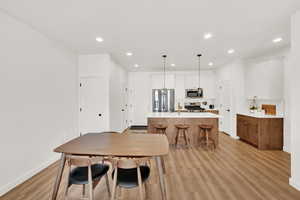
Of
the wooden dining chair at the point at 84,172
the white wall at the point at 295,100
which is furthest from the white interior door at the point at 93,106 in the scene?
the white wall at the point at 295,100

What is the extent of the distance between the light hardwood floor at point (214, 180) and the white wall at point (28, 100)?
37 centimetres

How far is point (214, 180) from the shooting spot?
2.53 meters

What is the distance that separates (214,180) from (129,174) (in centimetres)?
160

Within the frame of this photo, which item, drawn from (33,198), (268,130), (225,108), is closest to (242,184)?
(268,130)

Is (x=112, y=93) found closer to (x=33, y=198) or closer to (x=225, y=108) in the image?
(x=33, y=198)

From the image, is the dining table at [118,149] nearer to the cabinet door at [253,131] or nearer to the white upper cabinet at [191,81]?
the cabinet door at [253,131]

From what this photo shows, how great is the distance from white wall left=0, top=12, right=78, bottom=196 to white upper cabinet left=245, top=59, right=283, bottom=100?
18.1ft

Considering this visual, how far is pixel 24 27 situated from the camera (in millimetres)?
2629

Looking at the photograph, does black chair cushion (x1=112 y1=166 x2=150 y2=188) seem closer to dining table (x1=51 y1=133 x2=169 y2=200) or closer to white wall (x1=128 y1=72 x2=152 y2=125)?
dining table (x1=51 y1=133 x2=169 y2=200)

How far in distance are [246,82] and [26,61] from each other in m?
6.04

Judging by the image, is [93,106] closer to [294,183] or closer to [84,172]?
[84,172]

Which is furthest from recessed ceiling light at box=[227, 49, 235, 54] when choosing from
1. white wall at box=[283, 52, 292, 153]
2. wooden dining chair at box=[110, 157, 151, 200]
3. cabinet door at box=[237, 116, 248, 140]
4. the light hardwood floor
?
wooden dining chair at box=[110, 157, 151, 200]

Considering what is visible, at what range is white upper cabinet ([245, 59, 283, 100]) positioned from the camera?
156 inches

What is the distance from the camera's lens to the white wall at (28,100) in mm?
2312
